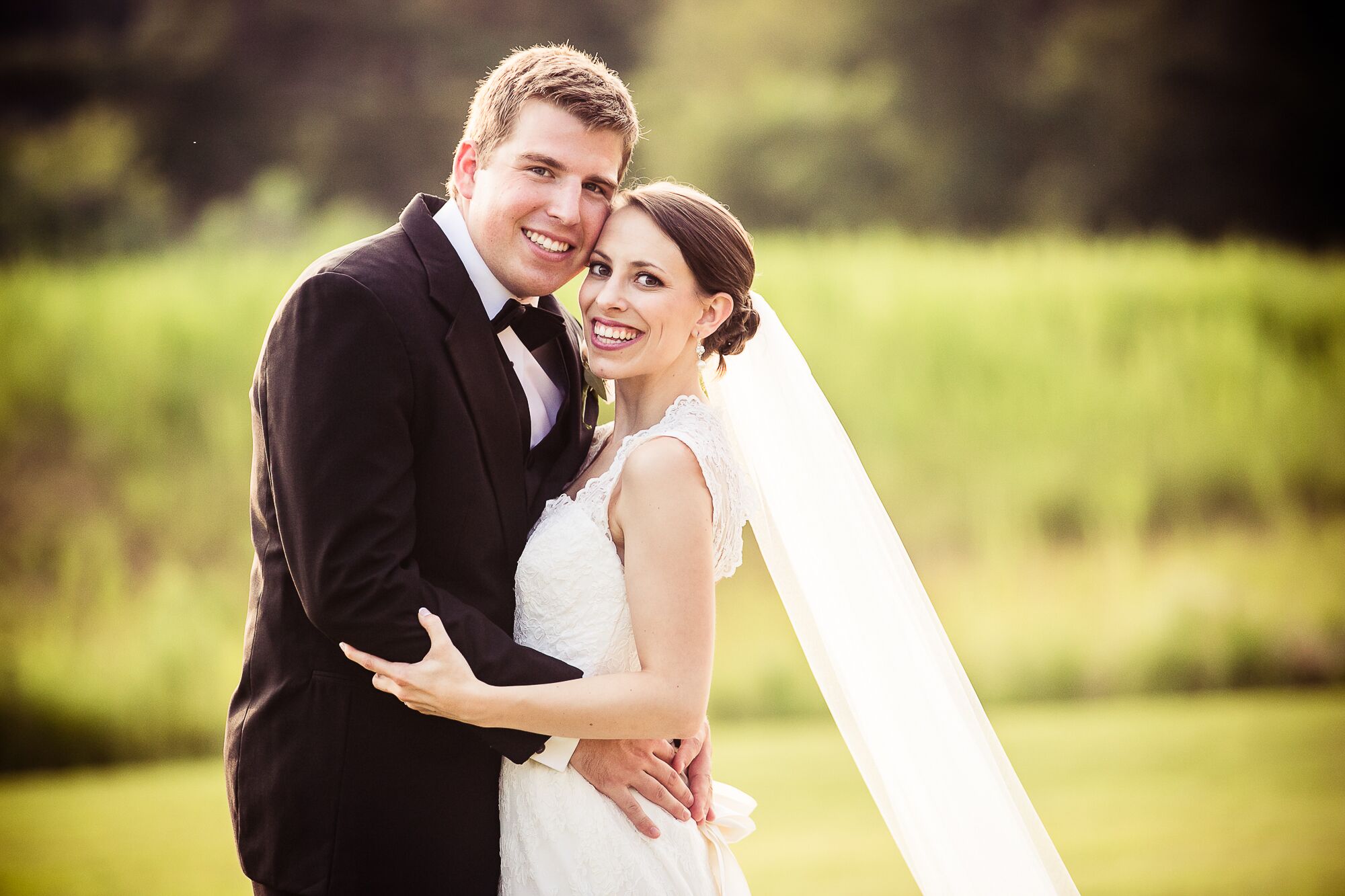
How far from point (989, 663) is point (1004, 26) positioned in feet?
12.9

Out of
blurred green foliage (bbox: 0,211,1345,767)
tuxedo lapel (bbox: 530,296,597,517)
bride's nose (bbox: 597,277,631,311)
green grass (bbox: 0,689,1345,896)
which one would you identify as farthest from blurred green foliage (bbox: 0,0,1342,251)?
bride's nose (bbox: 597,277,631,311)

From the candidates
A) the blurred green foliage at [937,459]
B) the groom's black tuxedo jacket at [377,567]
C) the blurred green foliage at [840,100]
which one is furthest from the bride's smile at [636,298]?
the blurred green foliage at [840,100]

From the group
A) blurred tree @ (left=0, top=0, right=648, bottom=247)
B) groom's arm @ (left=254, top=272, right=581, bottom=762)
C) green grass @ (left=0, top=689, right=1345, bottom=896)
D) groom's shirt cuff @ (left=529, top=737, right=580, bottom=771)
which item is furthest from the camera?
blurred tree @ (left=0, top=0, right=648, bottom=247)

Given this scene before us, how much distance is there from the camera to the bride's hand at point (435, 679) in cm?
175

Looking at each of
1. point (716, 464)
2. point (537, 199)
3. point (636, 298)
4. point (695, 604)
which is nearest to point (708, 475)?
point (716, 464)

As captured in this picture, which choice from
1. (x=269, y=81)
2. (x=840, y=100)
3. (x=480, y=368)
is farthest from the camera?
(x=840, y=100)

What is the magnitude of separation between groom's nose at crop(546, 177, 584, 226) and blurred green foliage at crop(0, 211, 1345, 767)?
13.0 feet

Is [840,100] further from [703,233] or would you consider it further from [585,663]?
[585,663]

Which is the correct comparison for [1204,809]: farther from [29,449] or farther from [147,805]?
[29,449]

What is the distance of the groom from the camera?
1.72m

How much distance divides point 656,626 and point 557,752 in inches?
11.4

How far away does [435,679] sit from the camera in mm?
1749

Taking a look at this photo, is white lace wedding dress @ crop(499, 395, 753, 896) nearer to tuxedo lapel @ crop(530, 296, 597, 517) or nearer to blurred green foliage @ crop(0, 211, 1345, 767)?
tuxedo lapel @ crop(530, 296, 597, 517)

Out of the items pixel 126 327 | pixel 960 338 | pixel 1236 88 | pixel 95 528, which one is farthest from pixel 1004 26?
pixel 95 528
